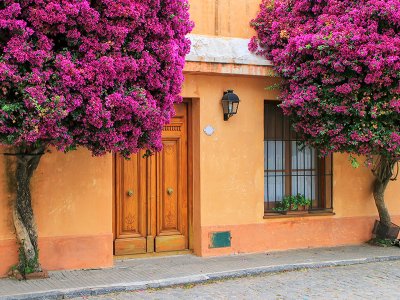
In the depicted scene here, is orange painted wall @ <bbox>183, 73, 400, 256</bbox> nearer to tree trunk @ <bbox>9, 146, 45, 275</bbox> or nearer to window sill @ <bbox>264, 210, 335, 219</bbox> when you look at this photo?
window sill @ <bbox>264, 210, 335, 219</bbox>

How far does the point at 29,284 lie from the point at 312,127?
15.5 ft

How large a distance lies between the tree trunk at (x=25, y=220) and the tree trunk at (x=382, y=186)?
6.03m

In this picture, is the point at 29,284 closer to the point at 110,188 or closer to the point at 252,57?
the point at 110,188

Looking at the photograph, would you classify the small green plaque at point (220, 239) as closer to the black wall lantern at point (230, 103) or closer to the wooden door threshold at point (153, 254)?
the wooden door threshold at point (153, 254)

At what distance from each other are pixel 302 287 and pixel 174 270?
1.86 m

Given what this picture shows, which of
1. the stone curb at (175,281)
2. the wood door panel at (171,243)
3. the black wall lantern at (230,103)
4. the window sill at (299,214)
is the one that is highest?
the black wall lantern at (230,103)

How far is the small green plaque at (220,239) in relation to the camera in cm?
866

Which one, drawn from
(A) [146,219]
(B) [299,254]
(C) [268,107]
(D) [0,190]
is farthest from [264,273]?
(D) [0,190]

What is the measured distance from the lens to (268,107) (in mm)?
9414

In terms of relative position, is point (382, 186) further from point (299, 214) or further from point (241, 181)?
point (241, 181)

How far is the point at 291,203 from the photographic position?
9453 mm

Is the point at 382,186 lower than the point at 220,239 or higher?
higher

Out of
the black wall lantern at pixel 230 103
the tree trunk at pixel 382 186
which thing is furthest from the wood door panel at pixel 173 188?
the tree trunk at pixel 382 186

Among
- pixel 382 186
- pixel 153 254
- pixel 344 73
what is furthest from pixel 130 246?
pixel 382 186
